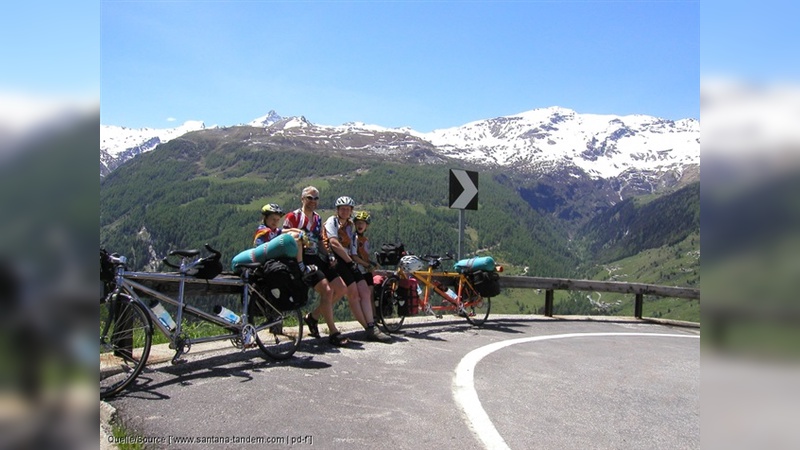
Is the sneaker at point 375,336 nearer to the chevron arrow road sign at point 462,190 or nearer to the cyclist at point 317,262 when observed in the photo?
the cyclist at point 317,262

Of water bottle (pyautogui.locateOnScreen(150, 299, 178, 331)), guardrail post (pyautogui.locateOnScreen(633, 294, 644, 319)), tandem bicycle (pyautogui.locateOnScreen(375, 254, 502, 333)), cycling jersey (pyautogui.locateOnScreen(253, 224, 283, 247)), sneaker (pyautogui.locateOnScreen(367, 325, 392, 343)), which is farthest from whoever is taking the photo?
guardrail post (pyautogui.locateOnScreen(633, 294, 644, 319))

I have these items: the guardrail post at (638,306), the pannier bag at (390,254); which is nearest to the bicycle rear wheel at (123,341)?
the pannier bag at (390,254)

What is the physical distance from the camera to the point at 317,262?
309 inches

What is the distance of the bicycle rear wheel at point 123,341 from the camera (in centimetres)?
484

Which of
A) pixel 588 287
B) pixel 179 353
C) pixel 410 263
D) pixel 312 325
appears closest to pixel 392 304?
pixel 410 263

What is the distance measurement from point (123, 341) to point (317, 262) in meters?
3.11

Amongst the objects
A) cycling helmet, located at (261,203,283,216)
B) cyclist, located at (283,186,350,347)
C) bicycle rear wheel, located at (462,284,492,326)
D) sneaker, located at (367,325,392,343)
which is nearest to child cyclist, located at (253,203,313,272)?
cycling helmet, located at (261,203,283,216)

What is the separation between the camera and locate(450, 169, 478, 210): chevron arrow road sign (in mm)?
11484

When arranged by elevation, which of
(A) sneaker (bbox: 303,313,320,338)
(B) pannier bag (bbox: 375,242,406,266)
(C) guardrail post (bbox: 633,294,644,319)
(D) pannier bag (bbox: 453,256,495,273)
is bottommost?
(C) guardrail post (bbox: 633,294,644,319)

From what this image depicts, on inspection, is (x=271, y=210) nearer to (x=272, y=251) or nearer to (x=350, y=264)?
(x=272, y=251)

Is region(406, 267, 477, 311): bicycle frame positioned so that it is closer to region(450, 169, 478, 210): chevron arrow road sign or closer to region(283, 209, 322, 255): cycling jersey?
region(450, 169, 478, 210): chevron arrow road sign

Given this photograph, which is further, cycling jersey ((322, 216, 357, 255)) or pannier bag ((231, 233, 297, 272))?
cycling jersey ((322, 216, 357, 255))
